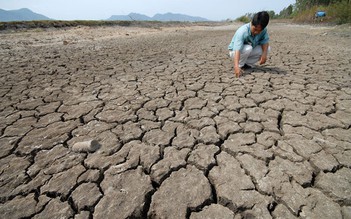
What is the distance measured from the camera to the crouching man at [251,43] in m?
2.65

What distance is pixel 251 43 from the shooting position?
123 inches

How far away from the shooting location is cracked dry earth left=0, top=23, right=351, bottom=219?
1156mm

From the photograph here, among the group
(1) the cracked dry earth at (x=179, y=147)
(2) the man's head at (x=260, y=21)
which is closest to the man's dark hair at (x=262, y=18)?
(2) the man's head at (x=260, y=21)

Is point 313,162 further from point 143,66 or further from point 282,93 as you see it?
point 143,66

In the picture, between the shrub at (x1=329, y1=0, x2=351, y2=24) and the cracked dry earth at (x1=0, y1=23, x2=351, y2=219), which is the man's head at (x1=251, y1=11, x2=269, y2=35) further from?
the shrub at (x1=329, y1=0, x2=351, y2=24)

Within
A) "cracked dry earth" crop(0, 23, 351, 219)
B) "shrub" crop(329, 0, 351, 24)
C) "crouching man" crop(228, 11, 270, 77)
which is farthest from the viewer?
"shrub" crop(329, 0, 351, 24)

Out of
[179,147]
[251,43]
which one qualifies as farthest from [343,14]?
[179,147]

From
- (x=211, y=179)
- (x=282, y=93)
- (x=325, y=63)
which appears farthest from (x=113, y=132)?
(x=325, y=63)

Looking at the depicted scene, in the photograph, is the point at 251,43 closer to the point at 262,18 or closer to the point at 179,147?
the point at 262,18

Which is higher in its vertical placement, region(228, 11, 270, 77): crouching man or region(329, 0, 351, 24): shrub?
region(329, 0, 351, 24): shrub

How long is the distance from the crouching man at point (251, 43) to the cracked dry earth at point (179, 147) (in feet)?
0.99

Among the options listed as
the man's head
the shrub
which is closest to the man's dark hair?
the man's head

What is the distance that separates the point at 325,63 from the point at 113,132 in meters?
3.93

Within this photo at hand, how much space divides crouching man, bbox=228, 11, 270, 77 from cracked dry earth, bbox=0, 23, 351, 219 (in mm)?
303
